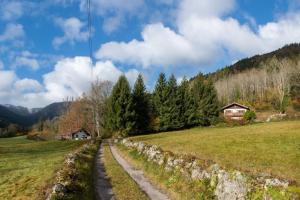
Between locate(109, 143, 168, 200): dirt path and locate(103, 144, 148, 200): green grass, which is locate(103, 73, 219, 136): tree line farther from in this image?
locate(103, 144, 148, 200): green grass

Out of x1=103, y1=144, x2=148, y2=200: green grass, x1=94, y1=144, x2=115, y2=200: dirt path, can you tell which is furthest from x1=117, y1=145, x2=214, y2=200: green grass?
x1=94, y1=144, x2=115, y2=200: dirt path

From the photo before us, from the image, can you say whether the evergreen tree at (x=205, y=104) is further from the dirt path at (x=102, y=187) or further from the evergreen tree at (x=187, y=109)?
the dirt path at (x=102, y=187)

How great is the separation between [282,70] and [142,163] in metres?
123

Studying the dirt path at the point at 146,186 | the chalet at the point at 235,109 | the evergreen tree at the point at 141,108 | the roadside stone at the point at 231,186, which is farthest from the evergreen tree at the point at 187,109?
the roadside stone at the point at 231,186

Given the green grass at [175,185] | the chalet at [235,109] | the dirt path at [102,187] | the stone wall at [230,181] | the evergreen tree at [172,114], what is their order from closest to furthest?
the stone wall at [230,181] < the green grass at [175,185] < the dirt path at [102,187] < the evergreen tree at [172,114] < the chalet at [235,109]

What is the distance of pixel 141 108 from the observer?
7912 cm

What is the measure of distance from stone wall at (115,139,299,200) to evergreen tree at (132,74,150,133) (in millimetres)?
57643

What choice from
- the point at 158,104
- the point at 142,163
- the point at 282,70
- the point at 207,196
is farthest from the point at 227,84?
the point at 207,196

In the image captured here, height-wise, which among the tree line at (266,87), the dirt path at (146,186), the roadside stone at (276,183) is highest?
the tree line at (266,87)

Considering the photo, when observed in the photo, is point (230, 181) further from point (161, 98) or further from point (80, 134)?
point (80, 134)

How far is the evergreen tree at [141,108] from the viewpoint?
77.3 metres

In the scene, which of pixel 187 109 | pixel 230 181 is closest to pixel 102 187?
pixel 230 181

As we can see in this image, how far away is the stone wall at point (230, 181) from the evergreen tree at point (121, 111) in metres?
55.0

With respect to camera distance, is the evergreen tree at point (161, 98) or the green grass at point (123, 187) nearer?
the green grass at point (123, 187)
